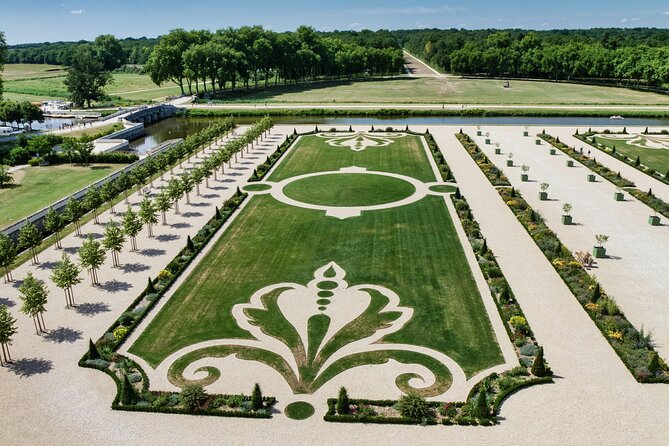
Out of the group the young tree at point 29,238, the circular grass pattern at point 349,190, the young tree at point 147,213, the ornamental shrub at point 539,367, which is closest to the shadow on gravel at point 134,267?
the young tree at point 147,213

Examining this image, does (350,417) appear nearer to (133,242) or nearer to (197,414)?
(197,414)

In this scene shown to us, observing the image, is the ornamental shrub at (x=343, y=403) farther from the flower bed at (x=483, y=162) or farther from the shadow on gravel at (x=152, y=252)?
the flower bed at (x=483, y=162)

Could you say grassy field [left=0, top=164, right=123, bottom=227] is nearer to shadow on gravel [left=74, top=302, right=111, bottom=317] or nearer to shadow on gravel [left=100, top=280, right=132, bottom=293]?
shadow on gravel [left=100, top=280, right=132, bottom=293]

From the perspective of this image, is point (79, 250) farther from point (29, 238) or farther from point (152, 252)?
point (152, 252)

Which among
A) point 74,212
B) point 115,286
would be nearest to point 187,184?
point 74,212

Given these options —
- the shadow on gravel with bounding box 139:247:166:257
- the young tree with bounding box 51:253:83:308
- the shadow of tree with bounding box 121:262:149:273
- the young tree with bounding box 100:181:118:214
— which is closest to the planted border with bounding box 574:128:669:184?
the shadow on gravel with bounding box 139:247:166:257

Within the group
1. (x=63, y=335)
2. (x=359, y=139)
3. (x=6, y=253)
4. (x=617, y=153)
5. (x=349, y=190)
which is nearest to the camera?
(x=63, y=335)

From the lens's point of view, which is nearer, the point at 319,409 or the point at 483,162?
the point at 319,409
